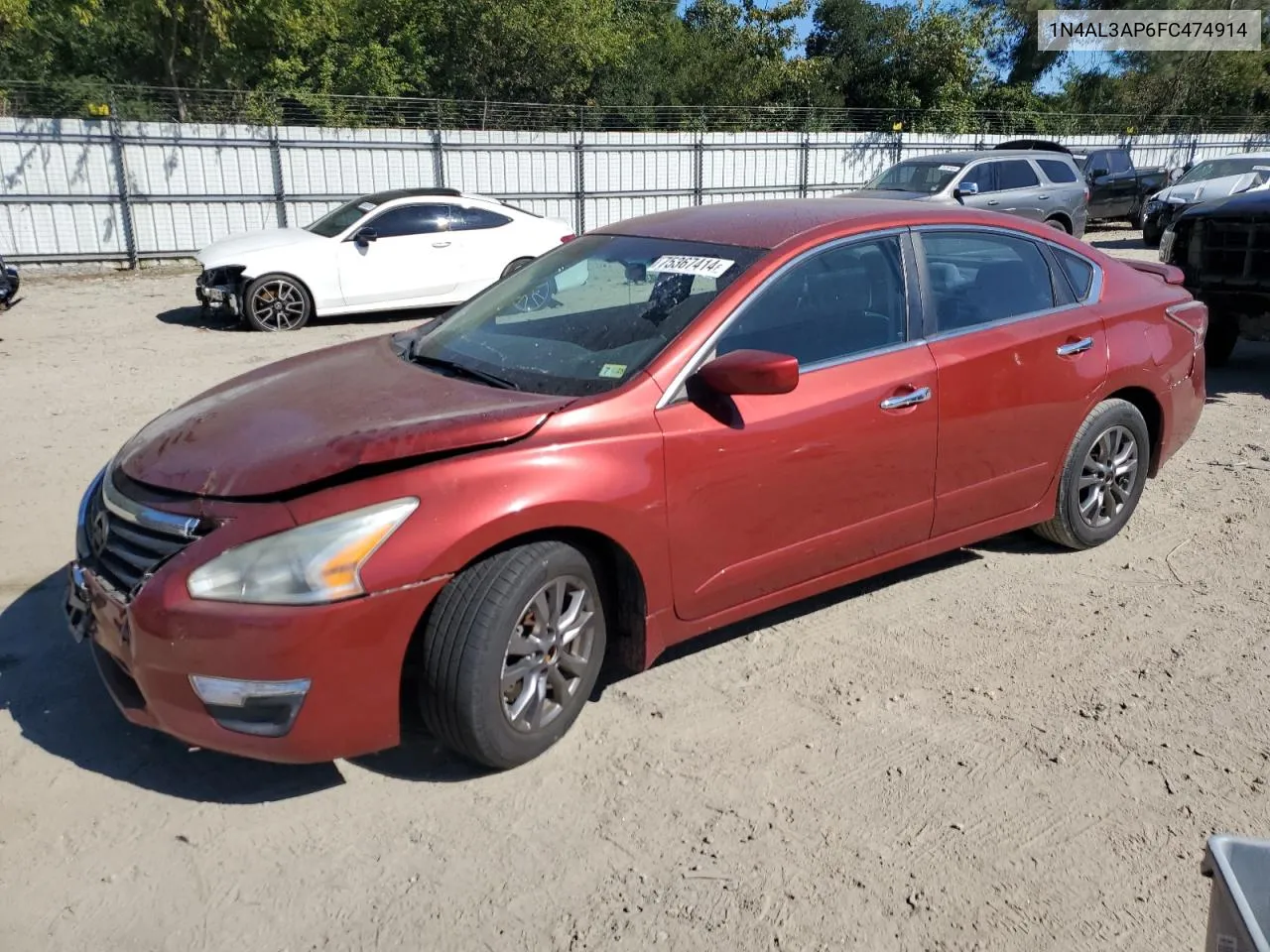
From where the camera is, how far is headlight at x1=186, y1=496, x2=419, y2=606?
2922 millimetres

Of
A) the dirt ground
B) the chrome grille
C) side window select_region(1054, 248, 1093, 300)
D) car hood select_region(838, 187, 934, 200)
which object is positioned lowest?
the dirt ground

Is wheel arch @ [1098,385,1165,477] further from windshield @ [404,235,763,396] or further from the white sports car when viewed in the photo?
the white sports car

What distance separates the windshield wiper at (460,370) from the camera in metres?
3.69

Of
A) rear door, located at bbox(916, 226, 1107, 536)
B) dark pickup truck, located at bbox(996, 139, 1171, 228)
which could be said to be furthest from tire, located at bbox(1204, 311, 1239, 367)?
dark pickup truck, located at bbox(996, 139, 1171, 228)

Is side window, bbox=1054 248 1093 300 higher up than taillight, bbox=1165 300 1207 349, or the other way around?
side window, bbox=1054 248 1093 300

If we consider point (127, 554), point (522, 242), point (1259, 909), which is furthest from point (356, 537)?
point (522, 242)

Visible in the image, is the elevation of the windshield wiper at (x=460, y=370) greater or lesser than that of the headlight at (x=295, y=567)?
greater

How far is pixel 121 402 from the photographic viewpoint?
8023mm

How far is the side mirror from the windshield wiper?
26.1 inches

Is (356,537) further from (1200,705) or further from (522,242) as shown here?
(522,242)

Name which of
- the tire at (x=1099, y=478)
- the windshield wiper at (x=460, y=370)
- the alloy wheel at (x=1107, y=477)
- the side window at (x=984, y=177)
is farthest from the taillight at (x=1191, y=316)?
the side window at (x=984, y=177)

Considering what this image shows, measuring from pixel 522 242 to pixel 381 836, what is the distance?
10.3m

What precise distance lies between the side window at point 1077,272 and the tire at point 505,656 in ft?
9.15

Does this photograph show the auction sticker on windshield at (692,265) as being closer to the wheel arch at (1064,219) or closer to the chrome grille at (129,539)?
the chrome grille at (129,539)
